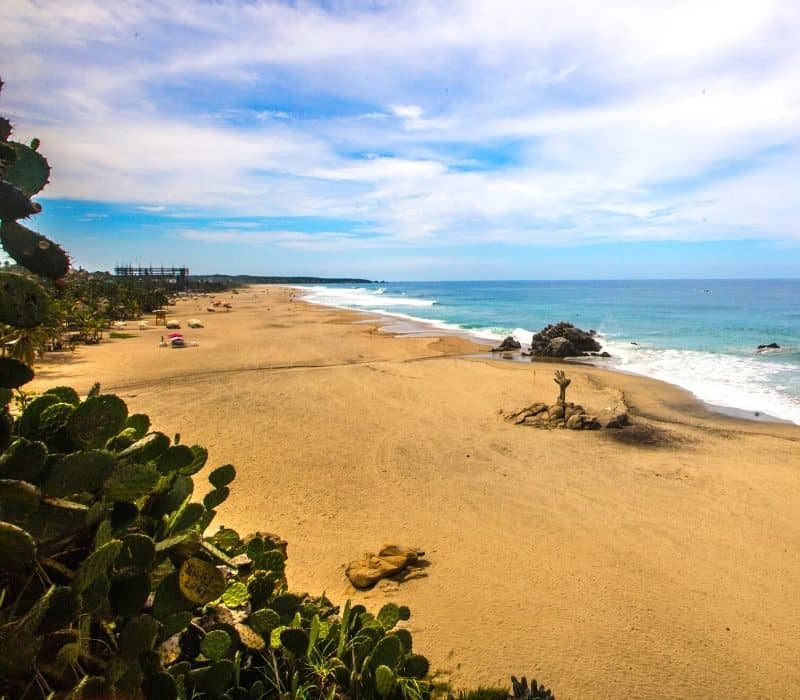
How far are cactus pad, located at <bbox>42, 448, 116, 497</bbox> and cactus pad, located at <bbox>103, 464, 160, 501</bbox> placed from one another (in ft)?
0.20

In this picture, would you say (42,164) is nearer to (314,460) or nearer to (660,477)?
(314,460)

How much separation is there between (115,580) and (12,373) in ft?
3.42

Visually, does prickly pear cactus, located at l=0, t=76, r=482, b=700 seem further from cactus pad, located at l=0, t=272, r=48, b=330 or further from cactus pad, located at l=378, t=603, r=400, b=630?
cactus pad, located at l=378, t=603, r=400, b=630

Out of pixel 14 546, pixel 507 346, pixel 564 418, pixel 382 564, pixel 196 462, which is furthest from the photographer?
pixel 507 346

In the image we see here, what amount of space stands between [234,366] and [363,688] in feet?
54.2

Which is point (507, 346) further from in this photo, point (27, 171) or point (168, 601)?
point (168, 601)

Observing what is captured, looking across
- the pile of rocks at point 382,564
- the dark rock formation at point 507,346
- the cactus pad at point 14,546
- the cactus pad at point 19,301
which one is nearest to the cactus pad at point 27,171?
the cactus pad at point 19,301

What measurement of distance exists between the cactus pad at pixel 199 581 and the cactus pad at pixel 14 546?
2.67ft

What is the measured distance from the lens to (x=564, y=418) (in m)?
12.2

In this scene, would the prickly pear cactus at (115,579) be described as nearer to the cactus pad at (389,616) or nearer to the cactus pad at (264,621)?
the cactus pad at (264,621)

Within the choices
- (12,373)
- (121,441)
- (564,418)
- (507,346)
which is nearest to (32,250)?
(12,373)

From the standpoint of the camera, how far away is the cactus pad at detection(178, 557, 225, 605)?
2525 millimetres

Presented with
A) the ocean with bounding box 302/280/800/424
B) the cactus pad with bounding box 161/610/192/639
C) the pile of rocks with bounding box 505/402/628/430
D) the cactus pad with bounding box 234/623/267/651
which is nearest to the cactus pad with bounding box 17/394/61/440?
the cactus pad with bounding box 161/610/192/639

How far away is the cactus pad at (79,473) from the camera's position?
217 centimetres
